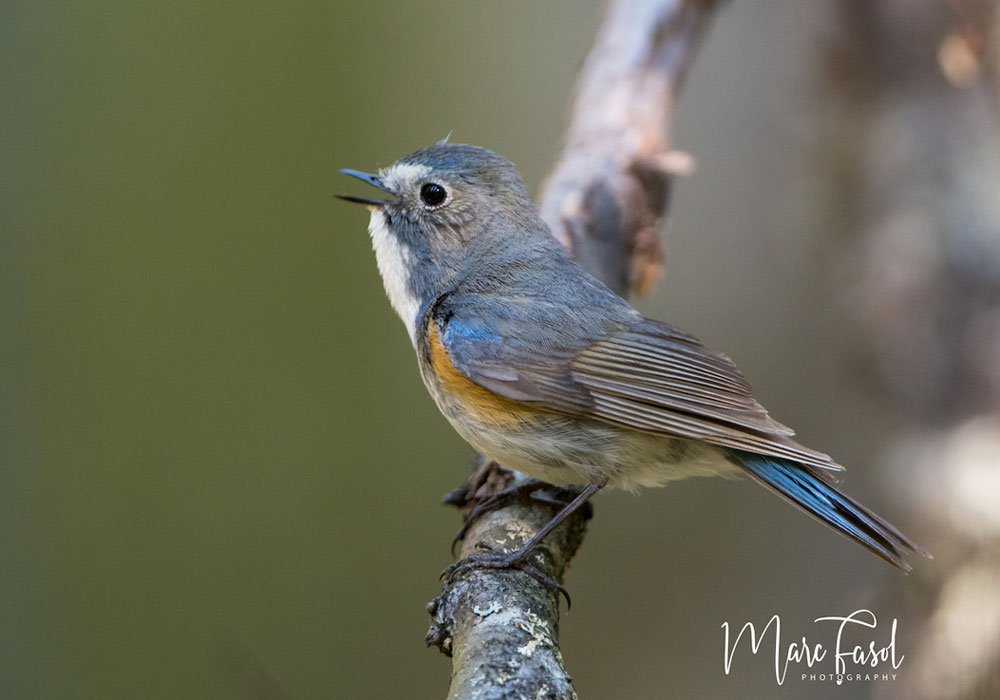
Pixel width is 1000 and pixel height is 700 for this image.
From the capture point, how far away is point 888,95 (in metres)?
3.63

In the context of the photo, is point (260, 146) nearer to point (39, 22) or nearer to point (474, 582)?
point (39, 22)

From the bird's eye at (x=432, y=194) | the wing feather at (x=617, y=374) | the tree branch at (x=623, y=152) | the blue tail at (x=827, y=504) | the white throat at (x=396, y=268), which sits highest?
the tree branch at (x=623, y=152)

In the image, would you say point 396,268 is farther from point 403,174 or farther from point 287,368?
point 287,368

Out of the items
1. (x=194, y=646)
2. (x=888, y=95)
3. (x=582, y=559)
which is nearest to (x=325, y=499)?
(x=194, y=646)

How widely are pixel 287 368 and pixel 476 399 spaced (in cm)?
268

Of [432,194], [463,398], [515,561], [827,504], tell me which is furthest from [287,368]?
[827,504]

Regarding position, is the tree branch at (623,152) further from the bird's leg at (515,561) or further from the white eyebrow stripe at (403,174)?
the white eyebrow stripe at (403,174)

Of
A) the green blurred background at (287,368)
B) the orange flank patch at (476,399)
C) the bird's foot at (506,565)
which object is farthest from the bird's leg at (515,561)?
the green blurred background at (287,368)

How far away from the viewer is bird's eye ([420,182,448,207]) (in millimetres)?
2875

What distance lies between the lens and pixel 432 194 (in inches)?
113

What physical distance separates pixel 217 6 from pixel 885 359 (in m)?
3.88

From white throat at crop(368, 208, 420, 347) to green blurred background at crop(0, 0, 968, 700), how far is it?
6.47ft

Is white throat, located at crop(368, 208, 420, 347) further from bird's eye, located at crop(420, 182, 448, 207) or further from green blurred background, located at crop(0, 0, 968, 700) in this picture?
green blurred background, located at crop(0, 0, 968, 700)

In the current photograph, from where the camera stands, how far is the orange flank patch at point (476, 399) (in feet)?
8.02
